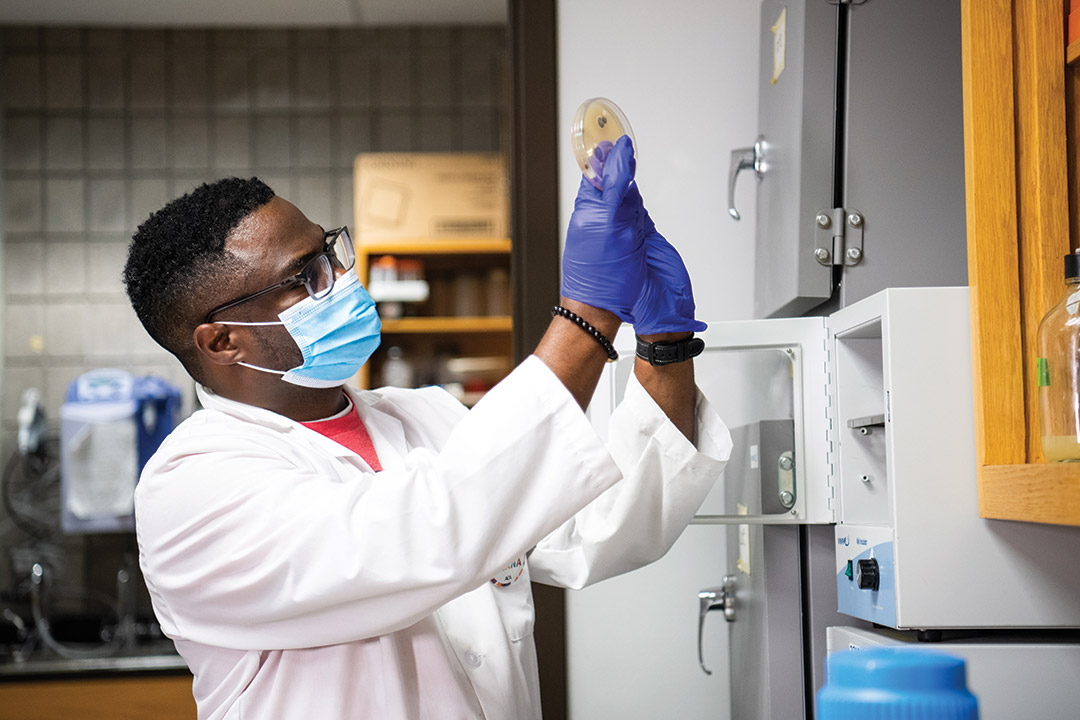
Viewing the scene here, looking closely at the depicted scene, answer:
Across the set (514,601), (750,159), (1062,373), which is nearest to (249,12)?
(750,159)

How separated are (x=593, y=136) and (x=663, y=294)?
0.21 m

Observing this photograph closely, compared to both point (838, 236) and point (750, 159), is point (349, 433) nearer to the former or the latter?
point (838, 236)

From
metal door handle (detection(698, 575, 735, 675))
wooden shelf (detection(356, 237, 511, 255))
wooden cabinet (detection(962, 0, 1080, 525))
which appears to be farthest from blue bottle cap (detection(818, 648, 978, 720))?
wooden shelf (detection(356, 237, 511, 255))

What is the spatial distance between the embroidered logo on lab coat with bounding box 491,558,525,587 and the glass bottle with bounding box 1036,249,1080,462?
657 mm

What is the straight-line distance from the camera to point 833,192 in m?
1.40

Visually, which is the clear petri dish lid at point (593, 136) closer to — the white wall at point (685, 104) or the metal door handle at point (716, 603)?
the white wall at point (685, 104)

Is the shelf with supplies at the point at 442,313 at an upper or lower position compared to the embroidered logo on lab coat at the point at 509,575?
upper

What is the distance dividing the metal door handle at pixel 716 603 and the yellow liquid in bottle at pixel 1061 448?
34.0 inches

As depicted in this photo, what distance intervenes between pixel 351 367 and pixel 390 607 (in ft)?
1.37

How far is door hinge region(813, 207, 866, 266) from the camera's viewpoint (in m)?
1.38

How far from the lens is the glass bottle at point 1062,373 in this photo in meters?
0.91

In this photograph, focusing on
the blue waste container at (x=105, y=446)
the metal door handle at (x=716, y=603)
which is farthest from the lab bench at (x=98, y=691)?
the metal door handle at (x=716, y=603)

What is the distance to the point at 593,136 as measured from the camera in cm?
110

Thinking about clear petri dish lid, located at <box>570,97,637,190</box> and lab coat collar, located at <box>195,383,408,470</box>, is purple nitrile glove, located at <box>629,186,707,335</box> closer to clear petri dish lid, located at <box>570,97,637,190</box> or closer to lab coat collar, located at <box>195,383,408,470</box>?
clear petri dish lid, located at <box>570,97,637,190</box>
